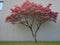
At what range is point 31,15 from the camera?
38.7 feet

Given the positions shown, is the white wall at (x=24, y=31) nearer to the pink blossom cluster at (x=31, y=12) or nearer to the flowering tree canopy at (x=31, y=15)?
the flowering tree canopy at (x=31, y=15)

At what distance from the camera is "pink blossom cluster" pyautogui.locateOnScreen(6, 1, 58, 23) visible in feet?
37.8

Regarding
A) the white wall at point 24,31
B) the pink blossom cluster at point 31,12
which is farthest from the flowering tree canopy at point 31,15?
the white wall at point 24,31

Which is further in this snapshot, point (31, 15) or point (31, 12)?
point (31, 15)

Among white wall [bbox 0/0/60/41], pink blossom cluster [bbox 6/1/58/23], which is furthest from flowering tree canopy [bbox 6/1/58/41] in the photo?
white wall [bbox 0/0/60/41]

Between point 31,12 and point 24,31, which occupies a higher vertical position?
point 31,12

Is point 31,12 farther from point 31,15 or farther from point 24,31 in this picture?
point 24,31

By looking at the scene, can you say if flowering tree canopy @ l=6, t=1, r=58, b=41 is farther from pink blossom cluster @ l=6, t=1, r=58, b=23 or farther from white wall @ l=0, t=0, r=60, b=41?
white wall @ l=0, t=0, r=60, b=41

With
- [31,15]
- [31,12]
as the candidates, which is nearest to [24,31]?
[31,15]

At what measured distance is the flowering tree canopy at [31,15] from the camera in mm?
11547

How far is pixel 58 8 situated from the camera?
1255 centimetres

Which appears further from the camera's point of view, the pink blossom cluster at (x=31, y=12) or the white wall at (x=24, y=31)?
the white wall at (x=24, y=31)

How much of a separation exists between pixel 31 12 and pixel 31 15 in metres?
0.31
